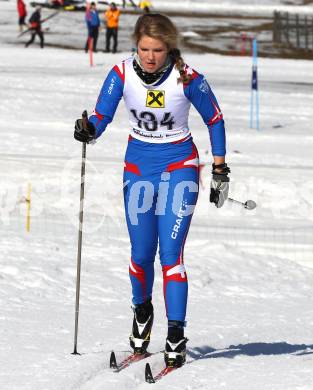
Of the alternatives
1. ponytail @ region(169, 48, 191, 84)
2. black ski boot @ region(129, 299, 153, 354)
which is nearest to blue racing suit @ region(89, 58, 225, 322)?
ponytail @ region(169, 48, 191, 84)

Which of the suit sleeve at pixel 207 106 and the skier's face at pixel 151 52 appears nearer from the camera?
the skier's face at pixel 151 52

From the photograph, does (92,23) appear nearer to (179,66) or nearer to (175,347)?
(179,66)

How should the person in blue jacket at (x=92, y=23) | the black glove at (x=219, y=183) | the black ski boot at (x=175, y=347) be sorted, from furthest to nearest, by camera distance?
the person in blue jacket at (x=92, y=23)
the black glove at (x=219, y=183)
the black ski boot at (x=175, y=347)

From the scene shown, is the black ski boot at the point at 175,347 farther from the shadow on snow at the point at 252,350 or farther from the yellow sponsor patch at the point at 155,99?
the yellow sponsor patch at the point at 155,99

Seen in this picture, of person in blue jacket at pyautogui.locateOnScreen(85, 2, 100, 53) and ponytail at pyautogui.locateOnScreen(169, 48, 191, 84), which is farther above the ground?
person in blue jacket at pyautogui.locateOnScreen(85, 2, 100, 53)

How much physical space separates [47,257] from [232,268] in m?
1.75

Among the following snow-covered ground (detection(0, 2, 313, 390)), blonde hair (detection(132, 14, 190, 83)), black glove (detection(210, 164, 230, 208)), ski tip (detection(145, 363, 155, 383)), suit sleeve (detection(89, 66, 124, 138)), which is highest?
blonde hair (detection(132, 14, 190, 83))

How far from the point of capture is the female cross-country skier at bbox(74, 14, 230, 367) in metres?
5.95

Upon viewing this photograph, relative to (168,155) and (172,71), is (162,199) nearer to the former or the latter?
(168,155)

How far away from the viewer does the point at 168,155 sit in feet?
19.9

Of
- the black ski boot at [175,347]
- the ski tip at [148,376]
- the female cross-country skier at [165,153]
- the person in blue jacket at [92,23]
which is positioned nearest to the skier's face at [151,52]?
the female cross-country skier at [165,153]

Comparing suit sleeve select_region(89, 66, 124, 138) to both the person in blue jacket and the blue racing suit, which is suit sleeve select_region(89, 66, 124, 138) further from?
the person in blue jacket

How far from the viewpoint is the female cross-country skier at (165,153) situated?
19.5 feet

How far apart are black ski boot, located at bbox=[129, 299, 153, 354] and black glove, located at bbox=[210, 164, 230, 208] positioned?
792mm
